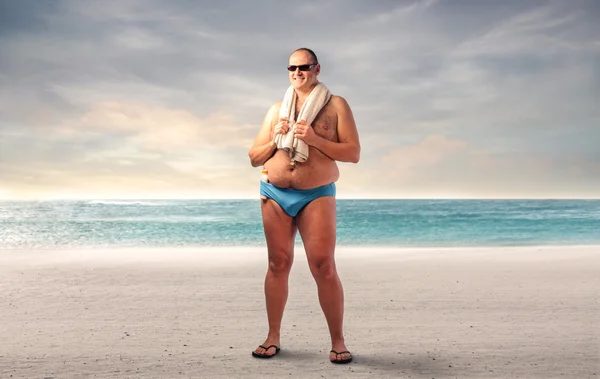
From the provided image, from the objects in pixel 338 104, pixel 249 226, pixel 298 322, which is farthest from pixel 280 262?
pixel 249 226

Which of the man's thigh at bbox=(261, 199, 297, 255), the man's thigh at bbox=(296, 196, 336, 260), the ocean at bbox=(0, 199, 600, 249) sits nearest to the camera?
the man's thigh at bbox=(296, 196, 336, 260)

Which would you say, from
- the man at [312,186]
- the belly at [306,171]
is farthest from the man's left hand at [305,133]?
the belly at [306,171]

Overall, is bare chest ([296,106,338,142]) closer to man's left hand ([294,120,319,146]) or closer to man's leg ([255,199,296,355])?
man's left hand ([294,120,319,146])

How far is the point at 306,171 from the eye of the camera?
385 centimetres

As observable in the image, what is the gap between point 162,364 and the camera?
393cm

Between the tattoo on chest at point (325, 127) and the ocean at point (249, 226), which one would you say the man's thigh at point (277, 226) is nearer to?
the tattoo on chest at point (325, 127)

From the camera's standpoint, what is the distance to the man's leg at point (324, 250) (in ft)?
12.6

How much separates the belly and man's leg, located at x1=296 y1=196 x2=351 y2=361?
0.12m

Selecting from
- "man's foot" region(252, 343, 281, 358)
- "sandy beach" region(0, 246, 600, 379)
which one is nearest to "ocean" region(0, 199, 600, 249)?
"sandy beach" region(0, 246, 600, 379)

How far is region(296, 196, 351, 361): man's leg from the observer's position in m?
3.84

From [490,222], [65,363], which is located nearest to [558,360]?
[65,363]

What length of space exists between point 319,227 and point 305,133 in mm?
574

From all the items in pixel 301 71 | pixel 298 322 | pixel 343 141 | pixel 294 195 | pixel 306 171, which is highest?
pixel 301 71

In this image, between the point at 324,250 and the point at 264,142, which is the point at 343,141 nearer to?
the point at 264,142
